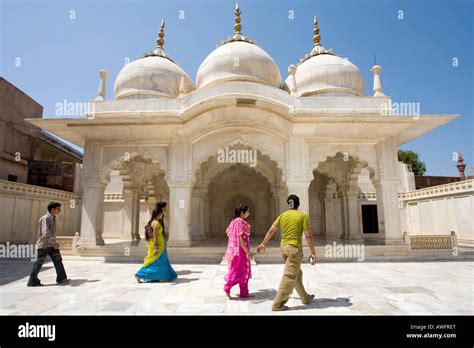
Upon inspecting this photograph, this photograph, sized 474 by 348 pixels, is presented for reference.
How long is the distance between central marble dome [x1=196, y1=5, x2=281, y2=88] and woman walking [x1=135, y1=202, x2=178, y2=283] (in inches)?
321

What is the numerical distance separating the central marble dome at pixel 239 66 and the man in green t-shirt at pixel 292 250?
9.13 meters

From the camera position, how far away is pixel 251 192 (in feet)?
54.5

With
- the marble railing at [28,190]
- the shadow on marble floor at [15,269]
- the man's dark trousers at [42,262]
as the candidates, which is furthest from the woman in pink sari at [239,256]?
the marble railing at [28,190]

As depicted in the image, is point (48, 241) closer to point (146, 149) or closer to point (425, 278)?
point (146, 149)

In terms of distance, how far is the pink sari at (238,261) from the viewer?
14.3ft

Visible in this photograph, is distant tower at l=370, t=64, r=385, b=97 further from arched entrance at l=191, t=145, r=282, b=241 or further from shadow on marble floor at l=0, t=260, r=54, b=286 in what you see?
shadow on marble floor at l=0, t=260, r=54, b=286

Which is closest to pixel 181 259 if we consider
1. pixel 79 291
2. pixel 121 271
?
pixel 121 271

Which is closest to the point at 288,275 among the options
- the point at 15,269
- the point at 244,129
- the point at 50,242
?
the point at 50,242

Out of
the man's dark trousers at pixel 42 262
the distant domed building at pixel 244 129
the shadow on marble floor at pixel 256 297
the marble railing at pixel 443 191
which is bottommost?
the shadow on marble floor at pixel 256 297

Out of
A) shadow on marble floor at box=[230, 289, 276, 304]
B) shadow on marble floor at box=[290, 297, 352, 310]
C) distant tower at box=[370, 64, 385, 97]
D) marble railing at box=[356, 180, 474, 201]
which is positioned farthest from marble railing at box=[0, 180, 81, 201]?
marble railing at box=[356, 180, 474, 201]

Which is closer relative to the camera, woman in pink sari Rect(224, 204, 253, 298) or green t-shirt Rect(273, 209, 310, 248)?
green t-shirt Rect(273, 209, 310, 248)

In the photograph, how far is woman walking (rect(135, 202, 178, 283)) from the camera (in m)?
5.45

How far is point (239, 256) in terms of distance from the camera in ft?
14.7

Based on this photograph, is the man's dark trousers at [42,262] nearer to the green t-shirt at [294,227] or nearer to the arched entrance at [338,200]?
the green t-shirt at [294,227]
